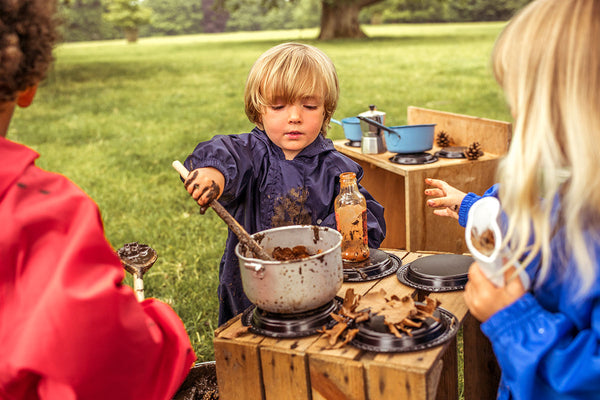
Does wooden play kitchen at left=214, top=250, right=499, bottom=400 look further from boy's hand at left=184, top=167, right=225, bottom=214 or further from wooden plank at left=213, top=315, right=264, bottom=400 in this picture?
boy's hand at left=184, top=167, right=225, bottom=214

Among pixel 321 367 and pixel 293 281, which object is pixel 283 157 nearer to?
pixel 293 281

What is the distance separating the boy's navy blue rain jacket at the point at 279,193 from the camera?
7.44 ft

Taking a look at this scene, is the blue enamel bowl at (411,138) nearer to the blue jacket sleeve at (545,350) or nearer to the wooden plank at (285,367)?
the wooden plank at (285,367)

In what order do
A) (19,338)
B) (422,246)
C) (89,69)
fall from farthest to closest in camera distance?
(89,69), (422,246), (19,338)

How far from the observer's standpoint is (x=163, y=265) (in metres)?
4.02

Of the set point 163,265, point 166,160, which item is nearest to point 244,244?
point 163,265

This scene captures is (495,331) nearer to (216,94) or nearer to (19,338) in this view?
(19,338)

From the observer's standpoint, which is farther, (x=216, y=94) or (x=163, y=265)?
(x=216, y=94)

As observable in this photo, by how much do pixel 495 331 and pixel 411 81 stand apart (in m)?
10.6

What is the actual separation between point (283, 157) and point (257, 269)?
2.98 feet

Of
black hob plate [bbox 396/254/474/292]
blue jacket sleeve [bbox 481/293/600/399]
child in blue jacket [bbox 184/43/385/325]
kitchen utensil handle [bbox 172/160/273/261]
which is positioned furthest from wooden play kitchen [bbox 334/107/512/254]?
blue jacket sleeve [bbox 481/293/600/399]

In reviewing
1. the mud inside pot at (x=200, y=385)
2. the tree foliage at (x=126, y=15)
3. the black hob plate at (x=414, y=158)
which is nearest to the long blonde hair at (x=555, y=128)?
the mud inside pot at (x=200, y=385)

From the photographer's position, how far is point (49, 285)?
103 cm

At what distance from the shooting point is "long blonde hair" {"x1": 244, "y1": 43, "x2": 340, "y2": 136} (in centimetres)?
212
